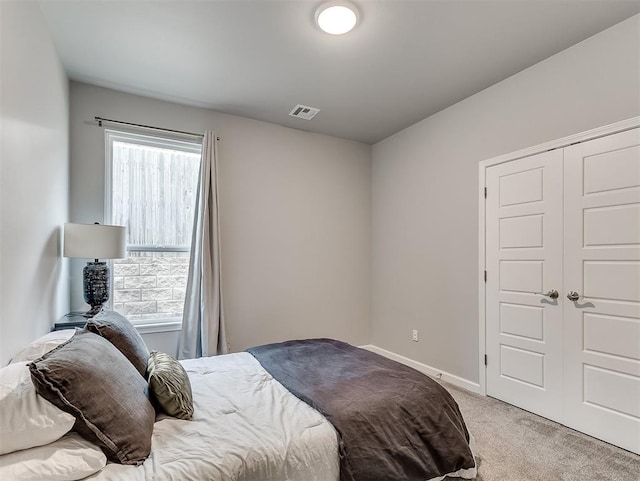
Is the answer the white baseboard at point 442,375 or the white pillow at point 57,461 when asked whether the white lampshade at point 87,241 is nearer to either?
the white pillow at point 57,461

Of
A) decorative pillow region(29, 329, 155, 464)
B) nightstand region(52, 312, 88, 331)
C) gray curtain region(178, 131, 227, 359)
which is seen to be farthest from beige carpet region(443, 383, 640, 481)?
nightstand region(52, 312, 88, 331)

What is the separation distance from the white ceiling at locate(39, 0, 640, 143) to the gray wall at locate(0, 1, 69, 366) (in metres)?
0.39

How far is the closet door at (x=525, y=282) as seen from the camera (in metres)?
2.57

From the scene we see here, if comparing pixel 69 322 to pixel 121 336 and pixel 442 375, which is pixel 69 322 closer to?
pixel 121 336

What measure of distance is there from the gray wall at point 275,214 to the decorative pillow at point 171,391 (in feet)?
6.23

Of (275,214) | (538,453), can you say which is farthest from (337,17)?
(538,453)

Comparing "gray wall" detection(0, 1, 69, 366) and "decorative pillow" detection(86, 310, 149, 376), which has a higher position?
"gray wall" detection(0, 1, 69, 366)

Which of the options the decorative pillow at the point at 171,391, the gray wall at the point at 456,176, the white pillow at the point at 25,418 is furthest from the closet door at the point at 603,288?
the white pillow at the point at 25,418

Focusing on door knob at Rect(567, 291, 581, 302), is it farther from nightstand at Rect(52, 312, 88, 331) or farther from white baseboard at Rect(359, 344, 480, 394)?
nightstand at Rect(52, 312, 88, 331)

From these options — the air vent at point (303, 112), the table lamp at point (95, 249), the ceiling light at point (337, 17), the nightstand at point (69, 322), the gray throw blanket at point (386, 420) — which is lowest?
the gray throw blanket at point (386, 420)

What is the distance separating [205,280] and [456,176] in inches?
105

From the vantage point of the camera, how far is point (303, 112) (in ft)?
11.8

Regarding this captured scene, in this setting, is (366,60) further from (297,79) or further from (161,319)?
(161,319)

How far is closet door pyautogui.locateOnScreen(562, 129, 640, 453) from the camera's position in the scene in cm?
216
